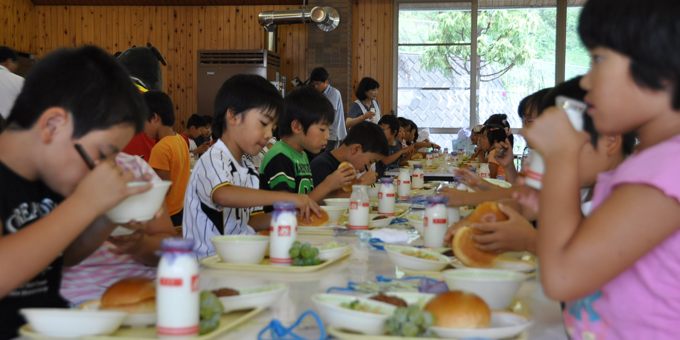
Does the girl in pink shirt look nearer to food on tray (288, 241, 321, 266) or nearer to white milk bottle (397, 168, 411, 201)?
food on tray (288, 241, 321, 266)

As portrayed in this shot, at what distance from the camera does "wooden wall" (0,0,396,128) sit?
11.6 m

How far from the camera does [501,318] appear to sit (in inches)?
52.4

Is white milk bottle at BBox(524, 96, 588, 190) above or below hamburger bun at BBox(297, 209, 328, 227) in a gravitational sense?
above

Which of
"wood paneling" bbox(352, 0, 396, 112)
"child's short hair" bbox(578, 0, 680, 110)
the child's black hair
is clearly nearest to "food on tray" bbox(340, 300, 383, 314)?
"child's short hair" bbox(578, 0, 680, 110)

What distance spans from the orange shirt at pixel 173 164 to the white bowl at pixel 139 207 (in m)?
3.17

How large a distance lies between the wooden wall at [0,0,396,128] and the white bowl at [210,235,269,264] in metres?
9.74

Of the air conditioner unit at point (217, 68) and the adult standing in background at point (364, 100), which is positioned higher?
the air conditioner unit at point (217, 68)

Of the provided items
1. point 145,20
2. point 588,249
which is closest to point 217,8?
point 145,20

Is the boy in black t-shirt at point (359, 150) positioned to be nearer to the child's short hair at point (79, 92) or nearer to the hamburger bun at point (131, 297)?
the child's short hair at point (79, 92)

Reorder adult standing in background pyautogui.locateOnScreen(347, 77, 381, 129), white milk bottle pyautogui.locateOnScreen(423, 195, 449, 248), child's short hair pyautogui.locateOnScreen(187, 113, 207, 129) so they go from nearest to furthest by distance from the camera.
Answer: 1. white milk bottle pyautogui.locateOnScreen(423, 195, 449, 248)
2. adult standing in background pyautogui.locateOnScreen(347, 77, 381, 129)
3. child's short hair pyautogui.locateOnScreen(187, 113, 207, 129)

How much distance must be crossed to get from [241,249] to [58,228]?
61 centimetres

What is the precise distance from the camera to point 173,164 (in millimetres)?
4750

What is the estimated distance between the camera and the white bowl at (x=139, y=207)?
4.94 ft

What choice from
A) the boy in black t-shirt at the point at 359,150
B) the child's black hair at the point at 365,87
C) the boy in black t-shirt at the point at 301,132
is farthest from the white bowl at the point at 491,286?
the child's black hair at the point at 365,87
